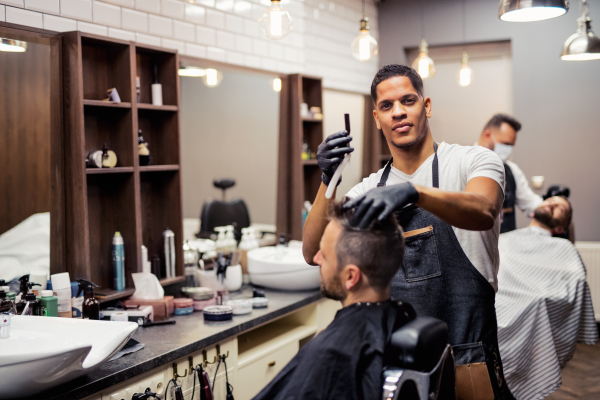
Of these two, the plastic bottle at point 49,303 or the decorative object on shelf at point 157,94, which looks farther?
the decorative object on shelf at point 157,94

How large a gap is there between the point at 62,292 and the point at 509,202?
326cm

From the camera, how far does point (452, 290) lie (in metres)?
1.77

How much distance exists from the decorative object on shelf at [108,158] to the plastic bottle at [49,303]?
64 centimetres

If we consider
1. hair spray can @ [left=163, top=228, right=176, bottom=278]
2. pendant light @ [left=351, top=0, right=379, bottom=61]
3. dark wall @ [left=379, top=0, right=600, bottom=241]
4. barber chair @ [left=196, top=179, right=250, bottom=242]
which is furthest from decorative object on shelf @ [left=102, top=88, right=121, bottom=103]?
dark wall @ [left=379, top=0, right=600, bottom=241]

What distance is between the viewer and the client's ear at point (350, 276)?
56.3 inches

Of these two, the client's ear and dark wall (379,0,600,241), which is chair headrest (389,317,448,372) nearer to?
the client's ear

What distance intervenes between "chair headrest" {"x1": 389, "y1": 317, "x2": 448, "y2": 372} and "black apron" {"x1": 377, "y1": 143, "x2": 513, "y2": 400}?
441 mm

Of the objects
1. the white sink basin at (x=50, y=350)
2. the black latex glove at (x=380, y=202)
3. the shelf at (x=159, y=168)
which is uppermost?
the shelf at (x=159, y=168)

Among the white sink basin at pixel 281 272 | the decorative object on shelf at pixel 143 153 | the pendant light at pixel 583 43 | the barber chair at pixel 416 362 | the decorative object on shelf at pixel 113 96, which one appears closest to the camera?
the barber chair at pixel 416 362

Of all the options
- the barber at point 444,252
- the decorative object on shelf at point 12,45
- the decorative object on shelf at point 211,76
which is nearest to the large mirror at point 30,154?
the decorative object on shelf at point 12,45

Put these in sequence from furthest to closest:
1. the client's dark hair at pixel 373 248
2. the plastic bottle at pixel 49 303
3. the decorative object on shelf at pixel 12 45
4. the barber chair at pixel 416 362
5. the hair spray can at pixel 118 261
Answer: the hair spray can at pixel 118 261 → the decorative object on shelf at pixel 12 45 → the plastic bottle at pixel 49 303 → the client's dark hair at pixel 373 248 → the barber chair at pixel 416 362

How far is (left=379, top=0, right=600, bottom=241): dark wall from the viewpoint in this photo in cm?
482

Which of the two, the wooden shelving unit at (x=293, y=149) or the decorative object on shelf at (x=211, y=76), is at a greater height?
the decorative object on shelf at (x=211, y=76)

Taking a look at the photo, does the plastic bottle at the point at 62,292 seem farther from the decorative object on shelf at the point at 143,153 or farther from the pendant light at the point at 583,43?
the pendant light at the point at 583,43
